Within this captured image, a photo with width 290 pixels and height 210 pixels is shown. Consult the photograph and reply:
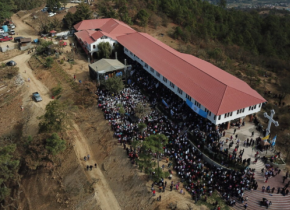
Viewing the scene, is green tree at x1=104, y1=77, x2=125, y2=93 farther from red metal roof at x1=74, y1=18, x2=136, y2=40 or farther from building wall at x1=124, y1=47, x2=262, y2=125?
red metal roof at x1=74, y1=18, x2=136, y2=40

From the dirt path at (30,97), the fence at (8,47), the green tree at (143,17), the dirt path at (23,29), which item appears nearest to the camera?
the dirt path at (30,97)

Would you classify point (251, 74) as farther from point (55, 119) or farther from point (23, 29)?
point (23, 29)

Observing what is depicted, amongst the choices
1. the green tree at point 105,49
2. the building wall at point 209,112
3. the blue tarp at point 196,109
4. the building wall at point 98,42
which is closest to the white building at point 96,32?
the building wall at point 98,42

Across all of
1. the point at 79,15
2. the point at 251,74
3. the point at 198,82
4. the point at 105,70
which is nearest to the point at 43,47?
the point at 79,15

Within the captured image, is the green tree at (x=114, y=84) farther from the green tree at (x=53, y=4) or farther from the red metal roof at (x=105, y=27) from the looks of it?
the green tree at (x=53, y=4)

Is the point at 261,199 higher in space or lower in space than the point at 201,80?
lower

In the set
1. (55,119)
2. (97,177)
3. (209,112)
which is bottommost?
(97,177)

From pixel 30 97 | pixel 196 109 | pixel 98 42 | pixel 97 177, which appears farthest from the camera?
pixel 98 42
